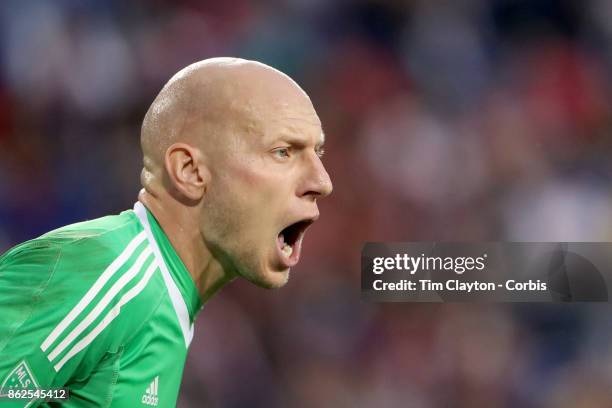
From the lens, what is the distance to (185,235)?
82.4 inches

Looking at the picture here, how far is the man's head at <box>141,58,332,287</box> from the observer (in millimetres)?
2057

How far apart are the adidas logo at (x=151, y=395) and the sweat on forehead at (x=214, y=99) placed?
0.55m

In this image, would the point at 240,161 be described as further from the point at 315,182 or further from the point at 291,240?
the point at 291,240

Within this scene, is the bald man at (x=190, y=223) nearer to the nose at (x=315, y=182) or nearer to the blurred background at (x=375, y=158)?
the nose at (x=315, y=182)

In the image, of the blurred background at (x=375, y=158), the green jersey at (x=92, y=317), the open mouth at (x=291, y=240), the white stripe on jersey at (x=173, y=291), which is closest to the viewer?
the green jersey at (x=92, y=317)

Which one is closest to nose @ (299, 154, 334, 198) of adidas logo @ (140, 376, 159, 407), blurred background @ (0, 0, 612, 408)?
adidas logo @ (140, 376, 159, 407)

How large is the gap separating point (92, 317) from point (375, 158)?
9.69 feet

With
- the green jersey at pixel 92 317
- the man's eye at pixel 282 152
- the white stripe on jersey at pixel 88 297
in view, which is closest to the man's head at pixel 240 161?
the man's eye at pixel 282 152

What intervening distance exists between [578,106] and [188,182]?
3050 millimetres

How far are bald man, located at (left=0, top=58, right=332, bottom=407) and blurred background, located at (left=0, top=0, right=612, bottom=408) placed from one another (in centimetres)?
225

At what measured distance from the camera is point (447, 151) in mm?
4566

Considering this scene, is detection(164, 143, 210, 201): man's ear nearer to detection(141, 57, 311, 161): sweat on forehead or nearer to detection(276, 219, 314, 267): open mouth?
detection(141, 57, 311, 161): sweat on forehead

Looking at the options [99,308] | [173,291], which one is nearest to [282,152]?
[173,291]

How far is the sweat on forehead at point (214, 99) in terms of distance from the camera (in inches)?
81.4
